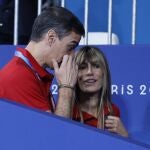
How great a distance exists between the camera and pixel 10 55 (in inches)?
120

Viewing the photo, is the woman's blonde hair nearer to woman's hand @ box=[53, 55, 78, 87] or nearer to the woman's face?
the woman's face

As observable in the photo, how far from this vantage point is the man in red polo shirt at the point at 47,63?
1.82 meters

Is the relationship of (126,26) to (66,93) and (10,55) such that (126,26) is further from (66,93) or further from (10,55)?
(66,93)

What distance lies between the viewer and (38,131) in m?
1.37

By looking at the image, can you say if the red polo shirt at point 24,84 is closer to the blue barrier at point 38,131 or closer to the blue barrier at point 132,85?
the blue barrier at point 38,131

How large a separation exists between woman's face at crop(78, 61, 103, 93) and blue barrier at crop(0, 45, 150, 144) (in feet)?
1.07

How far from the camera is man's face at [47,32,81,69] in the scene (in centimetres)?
202

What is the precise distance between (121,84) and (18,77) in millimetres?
1228

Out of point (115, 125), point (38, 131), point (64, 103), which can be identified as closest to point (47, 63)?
point (64, 103)

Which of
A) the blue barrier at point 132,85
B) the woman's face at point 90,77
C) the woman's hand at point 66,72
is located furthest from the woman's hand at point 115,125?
the blue barrier at point 132,85

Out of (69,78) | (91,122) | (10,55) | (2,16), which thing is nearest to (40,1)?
(2,16)

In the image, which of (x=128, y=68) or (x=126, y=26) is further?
(x=126, y=26)

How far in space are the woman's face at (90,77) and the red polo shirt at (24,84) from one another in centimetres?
69

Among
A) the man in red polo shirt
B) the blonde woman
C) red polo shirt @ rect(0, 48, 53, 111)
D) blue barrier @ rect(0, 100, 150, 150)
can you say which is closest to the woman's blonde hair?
the blonde woman
